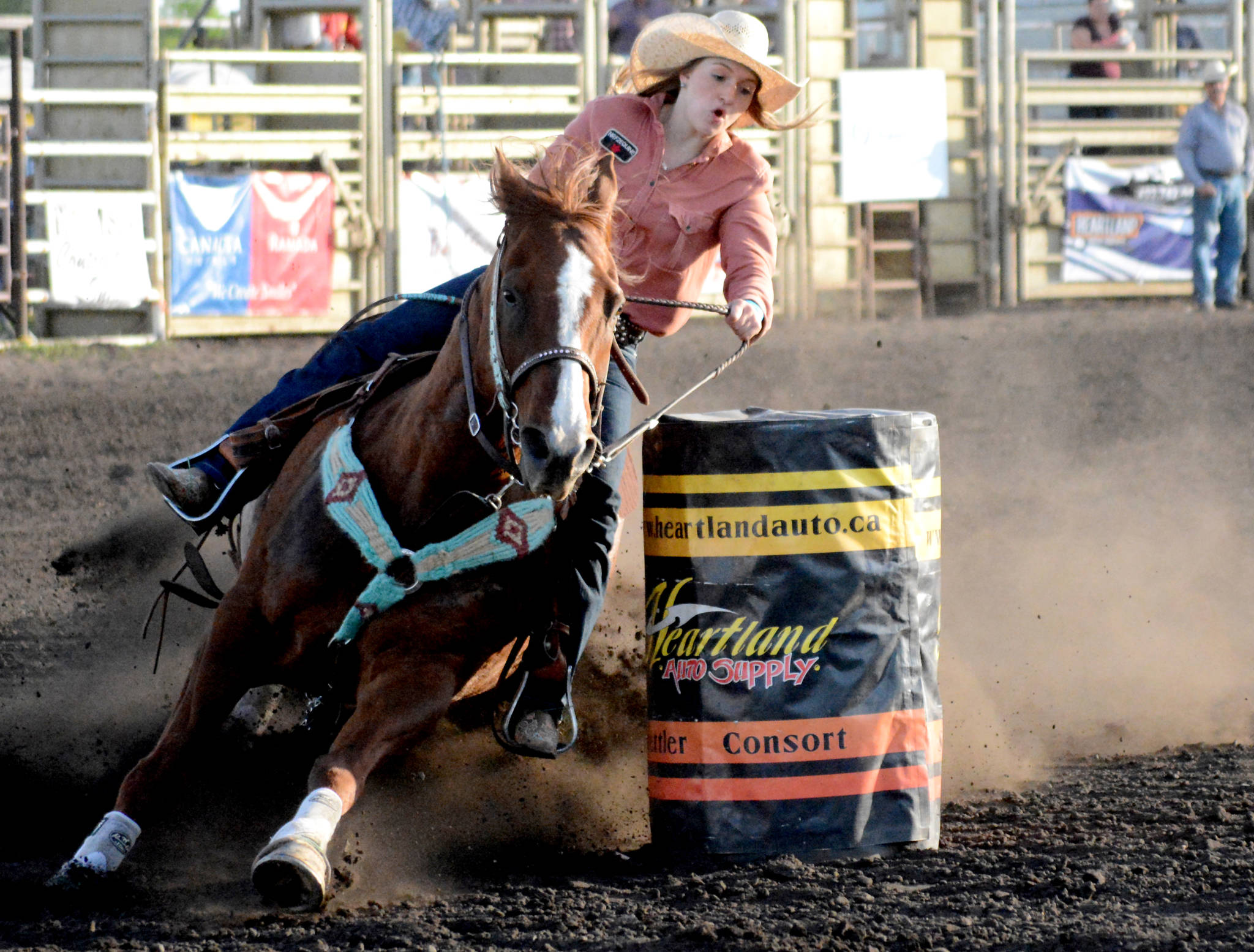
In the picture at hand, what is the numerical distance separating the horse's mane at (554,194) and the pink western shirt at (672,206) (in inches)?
27.4

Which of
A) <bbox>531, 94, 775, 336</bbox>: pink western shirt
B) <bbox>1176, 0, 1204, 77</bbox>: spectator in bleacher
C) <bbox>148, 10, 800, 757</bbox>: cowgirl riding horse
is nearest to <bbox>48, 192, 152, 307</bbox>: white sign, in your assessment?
<bbox>148, 10, 800, 757</bbox>: cowgirl riding horse

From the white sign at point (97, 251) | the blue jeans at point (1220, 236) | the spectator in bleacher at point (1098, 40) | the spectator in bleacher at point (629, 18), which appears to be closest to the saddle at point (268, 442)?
the white sign at point (97, 251)

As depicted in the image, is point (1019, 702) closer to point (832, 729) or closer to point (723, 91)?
point (832, 729)

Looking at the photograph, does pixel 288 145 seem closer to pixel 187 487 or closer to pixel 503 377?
pixel 187 487

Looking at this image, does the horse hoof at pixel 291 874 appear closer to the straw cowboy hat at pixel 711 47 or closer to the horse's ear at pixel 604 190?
the horse's ear at pixel 604 190

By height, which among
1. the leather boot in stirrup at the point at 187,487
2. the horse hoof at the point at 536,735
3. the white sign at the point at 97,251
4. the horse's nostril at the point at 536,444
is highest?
the white sign at the point at 97,251

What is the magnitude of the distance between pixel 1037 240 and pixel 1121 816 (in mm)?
12846

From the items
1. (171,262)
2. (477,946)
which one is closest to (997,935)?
(477,946)

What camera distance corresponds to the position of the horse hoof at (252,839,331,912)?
3.37m

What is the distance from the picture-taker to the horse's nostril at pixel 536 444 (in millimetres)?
3201

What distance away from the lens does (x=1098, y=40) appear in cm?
1695

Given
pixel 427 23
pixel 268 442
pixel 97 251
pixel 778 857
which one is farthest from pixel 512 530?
pixel 427 23

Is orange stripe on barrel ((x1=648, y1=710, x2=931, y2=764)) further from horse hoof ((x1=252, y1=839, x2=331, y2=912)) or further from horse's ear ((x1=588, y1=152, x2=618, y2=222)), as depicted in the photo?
horse's ear ((x1=588, y1=152, x2=618, y2=222))

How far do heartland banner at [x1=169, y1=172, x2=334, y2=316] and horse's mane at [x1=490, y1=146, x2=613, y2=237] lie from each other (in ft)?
34.2
